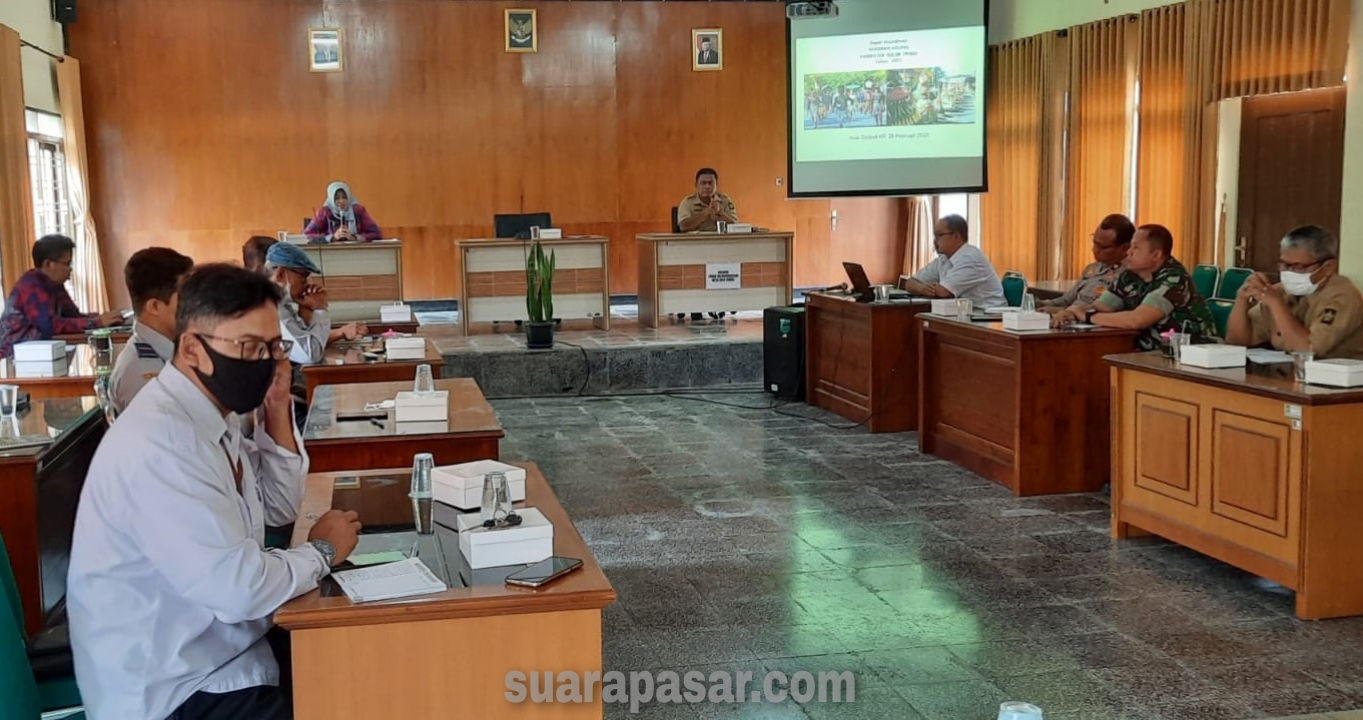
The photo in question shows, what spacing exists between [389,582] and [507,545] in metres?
0.25

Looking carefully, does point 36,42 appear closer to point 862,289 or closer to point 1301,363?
point 862,289

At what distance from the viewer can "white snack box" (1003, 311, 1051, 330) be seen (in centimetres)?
597

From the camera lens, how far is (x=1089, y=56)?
33.4ft

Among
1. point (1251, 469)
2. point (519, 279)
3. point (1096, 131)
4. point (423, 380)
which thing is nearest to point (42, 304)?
point (423, 380)

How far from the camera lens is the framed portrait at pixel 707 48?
1407 centimetres

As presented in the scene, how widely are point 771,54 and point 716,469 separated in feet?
28.3

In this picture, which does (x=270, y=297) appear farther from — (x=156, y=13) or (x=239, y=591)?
(x=156, y=13)

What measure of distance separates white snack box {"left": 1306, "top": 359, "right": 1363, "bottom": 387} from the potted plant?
646cm

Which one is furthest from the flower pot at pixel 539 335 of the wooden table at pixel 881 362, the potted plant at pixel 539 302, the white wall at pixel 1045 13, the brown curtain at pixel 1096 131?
the white wall at pixel 1045 13

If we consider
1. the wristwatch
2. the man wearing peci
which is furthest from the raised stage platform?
the wristwatch

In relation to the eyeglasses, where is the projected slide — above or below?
above

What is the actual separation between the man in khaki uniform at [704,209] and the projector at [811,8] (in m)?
1.64

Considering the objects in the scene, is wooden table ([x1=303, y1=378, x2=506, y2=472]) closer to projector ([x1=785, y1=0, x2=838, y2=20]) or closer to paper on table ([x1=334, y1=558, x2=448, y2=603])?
paper on table ([x1=334, y1=558, x2=448, y2=603])

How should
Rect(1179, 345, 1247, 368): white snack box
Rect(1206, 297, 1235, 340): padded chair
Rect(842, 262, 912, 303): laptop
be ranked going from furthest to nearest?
1. Rect(842, 262, 912, 303): laptop
2. Rect(1206, 297, 1235, 340): padded chair
3. Rect(1179, 345, 1247, 368): white snack box
